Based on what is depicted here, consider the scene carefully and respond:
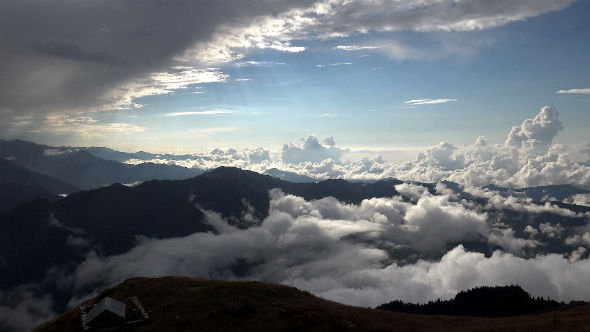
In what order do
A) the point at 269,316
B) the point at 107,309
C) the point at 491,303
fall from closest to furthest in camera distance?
the point at 107,309 < the point at 269,316 < the point at 491,303

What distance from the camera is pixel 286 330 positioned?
46.5 metres

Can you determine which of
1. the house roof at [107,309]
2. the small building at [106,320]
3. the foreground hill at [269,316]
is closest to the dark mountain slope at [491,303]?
the foreground hill at [269,316]

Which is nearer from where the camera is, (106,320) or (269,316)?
(106,320)

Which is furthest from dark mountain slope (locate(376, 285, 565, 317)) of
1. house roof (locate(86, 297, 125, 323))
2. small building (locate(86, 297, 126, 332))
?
house roof (locate(86, 297, 125, 323))

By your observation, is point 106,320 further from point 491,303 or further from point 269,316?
point 491,303

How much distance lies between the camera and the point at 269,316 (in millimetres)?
52625

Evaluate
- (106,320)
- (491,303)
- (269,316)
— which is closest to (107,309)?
(106,320)

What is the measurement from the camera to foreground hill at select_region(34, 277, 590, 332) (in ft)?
147

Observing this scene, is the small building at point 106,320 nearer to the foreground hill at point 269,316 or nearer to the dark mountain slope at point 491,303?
the foreground hill at point 269,316

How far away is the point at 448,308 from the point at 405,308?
18.7 m

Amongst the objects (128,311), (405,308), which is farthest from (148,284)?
(405,308)

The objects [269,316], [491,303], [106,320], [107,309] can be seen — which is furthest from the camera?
[491,303]

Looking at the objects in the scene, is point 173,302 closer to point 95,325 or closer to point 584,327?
point 95,325

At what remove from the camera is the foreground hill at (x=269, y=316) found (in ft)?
147
